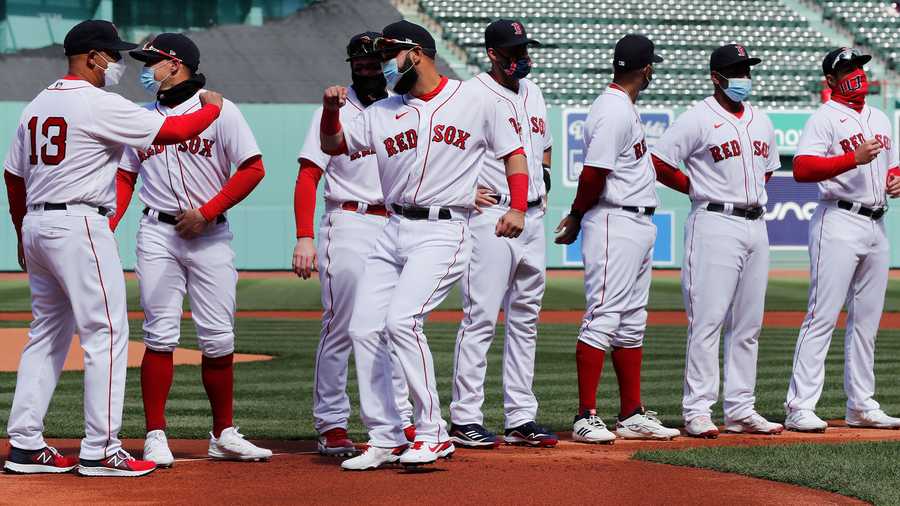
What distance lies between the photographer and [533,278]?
20.5 ft

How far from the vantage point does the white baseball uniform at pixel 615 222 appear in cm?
637

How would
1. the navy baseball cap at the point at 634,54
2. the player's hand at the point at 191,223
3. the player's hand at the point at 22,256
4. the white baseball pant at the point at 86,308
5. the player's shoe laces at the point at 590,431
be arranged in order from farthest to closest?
1. the navy baseball cap at the point at 634,54
2. the player's shoe laces at the point at 590,431
3. the player's hand at the point at 191,223
4. the player's hand at the point at 22,256
5. the white baseball pant at the point at 86,308

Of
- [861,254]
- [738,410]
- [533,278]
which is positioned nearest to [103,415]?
[533,278]

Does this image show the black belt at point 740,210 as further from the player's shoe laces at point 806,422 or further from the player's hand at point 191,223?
the player's hand at point 191,223

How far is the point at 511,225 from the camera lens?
5.29 m

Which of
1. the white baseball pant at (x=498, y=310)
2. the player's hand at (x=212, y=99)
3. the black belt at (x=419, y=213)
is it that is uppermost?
the player's hand at (x=212, y=99)

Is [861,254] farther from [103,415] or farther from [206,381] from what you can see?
[103,415]

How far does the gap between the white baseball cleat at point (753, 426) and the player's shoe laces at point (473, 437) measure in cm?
135

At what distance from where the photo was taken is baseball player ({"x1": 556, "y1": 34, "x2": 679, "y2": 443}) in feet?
20.9

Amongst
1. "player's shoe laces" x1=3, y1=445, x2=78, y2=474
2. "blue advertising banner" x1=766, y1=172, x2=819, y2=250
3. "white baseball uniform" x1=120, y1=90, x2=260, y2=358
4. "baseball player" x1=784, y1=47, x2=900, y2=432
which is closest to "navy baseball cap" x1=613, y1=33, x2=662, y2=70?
"baseball player" x1=784, y1=47, x2=900, y2=432

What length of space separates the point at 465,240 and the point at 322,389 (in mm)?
1165

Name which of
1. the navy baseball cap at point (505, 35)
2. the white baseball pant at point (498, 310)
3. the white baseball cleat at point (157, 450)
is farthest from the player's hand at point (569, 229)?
the white baseball cleat at point (157, 450)

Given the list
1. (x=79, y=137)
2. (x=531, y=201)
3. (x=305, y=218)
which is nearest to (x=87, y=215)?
(x=79, y=137)

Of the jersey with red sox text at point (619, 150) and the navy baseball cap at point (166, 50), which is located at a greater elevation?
the navy baseball cap at point (166, 50)
